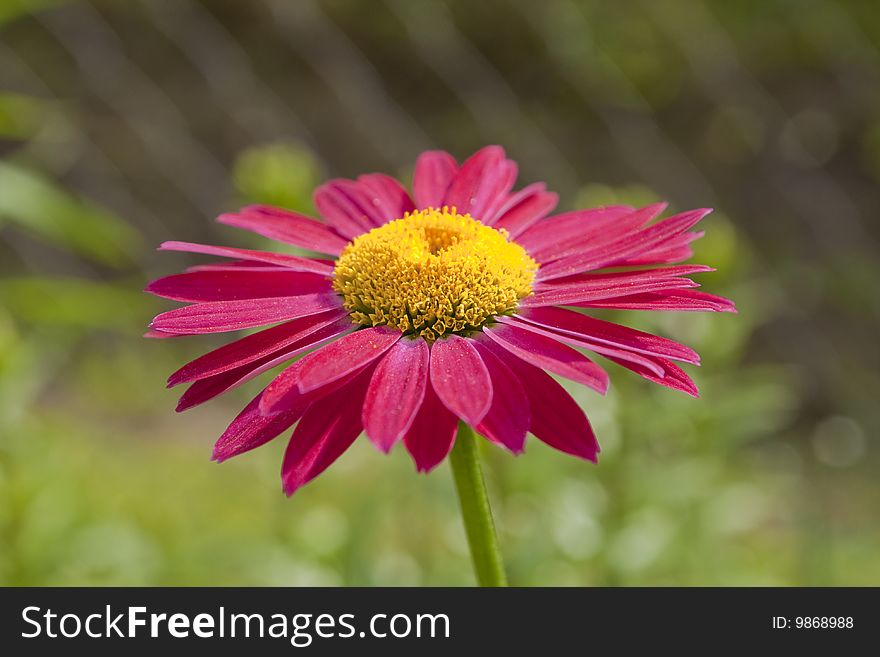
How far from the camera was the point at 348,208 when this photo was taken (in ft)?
2.60

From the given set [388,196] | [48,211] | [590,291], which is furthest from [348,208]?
[48,211]

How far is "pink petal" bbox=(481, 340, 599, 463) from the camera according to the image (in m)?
0.54

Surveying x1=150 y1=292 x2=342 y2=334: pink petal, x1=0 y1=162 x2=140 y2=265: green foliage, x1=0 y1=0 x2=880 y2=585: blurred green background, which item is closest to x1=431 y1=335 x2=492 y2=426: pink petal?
x1=150 y1=292 x2=342 y2=334: pink petal

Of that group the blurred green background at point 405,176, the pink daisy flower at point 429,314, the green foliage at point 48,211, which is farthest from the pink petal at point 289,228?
the green foliage at point 48,211

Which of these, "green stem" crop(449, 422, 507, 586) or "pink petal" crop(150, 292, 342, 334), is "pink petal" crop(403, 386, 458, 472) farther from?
"pink petal" crop(150, 292, 342, 334)

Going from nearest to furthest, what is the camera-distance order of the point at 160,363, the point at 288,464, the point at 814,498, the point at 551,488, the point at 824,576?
the point at 288,464
the point at 551,488
the point at 824,576
the point at 814,498
the point at 160,363

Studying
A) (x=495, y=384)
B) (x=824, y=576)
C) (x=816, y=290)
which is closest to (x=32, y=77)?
(x=816, y=290)

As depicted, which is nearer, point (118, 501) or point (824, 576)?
point (824, 576)

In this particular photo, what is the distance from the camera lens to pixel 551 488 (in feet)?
3.79

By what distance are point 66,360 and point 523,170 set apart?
1296 mm

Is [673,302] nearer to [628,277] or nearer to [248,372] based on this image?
[628,277]

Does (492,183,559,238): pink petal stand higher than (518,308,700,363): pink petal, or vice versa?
(492,183,559,238): pink petal

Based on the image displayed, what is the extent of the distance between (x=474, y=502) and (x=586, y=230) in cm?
25

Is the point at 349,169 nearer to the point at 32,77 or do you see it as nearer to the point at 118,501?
the point at 32,77
